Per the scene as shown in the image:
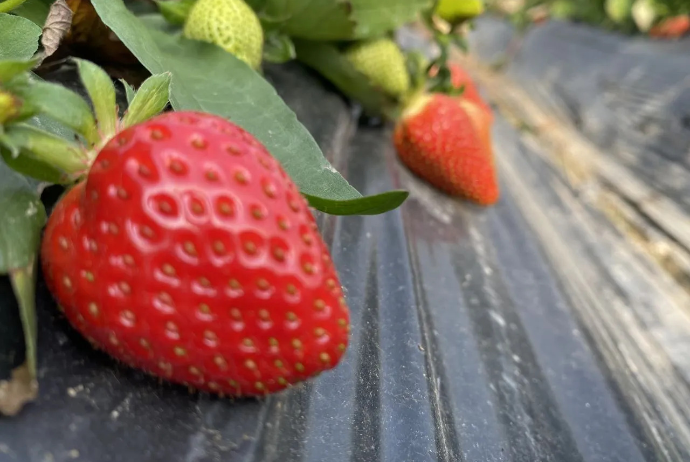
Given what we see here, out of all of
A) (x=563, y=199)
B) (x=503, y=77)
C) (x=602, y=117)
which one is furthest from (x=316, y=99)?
(x=503, y=77)

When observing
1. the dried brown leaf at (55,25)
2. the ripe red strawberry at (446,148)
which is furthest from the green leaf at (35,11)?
the ripe red strawberry at (446,148)

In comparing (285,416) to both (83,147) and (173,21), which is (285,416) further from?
(173,21)

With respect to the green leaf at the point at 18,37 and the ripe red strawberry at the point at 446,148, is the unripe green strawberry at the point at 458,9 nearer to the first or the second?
the ripe red strawberry at the point at 446,148

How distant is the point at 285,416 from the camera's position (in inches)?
16.4

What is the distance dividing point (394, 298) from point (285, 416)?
0.87 ft

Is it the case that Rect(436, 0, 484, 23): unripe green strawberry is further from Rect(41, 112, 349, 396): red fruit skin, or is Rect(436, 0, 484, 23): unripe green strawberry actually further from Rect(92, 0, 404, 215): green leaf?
Rect(41, 112, 349, 396): red fruit skin

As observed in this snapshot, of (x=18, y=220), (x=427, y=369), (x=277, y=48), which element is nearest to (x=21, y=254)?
(x=18, y=220)

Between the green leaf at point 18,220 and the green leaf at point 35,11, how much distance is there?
0.23 meters

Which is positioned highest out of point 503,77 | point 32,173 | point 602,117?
point 32,173

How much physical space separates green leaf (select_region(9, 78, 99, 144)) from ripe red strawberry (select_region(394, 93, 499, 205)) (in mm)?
705

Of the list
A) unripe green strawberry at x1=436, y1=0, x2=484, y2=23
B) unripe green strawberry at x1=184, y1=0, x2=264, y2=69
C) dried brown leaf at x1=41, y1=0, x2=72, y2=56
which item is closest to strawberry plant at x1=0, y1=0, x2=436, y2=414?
dried brown leaf at x1=41, y1=0, x2=72, y2=56

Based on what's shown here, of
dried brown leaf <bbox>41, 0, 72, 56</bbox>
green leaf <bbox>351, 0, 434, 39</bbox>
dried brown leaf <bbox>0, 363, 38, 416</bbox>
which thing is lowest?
dried brown leaf <bbox>0, 363, 38, 416</bbox>

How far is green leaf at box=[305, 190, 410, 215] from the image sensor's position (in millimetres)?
363

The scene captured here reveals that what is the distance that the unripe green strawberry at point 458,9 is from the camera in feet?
3.36
